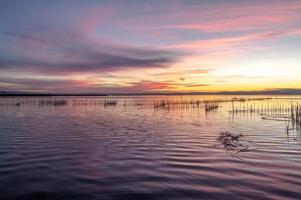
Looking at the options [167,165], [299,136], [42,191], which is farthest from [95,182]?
[299,136]

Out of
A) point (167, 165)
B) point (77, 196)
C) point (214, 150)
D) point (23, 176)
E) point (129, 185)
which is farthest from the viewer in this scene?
point (214, 150)

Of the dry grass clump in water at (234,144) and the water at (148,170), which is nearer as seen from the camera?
the water at (148,170)

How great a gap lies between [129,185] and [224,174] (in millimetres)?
3695

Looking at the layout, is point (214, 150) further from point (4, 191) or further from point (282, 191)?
point (4, 191)

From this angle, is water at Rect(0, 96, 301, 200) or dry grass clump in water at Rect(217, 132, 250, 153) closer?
water at Rect(0, 96, 301, 200)

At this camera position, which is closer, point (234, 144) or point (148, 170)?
point (148, 170)

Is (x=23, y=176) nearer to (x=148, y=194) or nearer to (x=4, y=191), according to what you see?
(x=4, y=191)

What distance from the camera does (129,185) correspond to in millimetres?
9938

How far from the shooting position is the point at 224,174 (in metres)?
11.2

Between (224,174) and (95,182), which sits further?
(224,174)

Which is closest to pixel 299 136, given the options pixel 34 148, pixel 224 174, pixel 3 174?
pixel 224 174

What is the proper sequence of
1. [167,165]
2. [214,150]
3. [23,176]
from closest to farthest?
[23,176], [167,165], [214,150]

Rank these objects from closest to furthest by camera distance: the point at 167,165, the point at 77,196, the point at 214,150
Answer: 1. the point at 77,196
2. the point at 167,165
3. the point at 214,150

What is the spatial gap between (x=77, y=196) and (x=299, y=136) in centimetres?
1750
